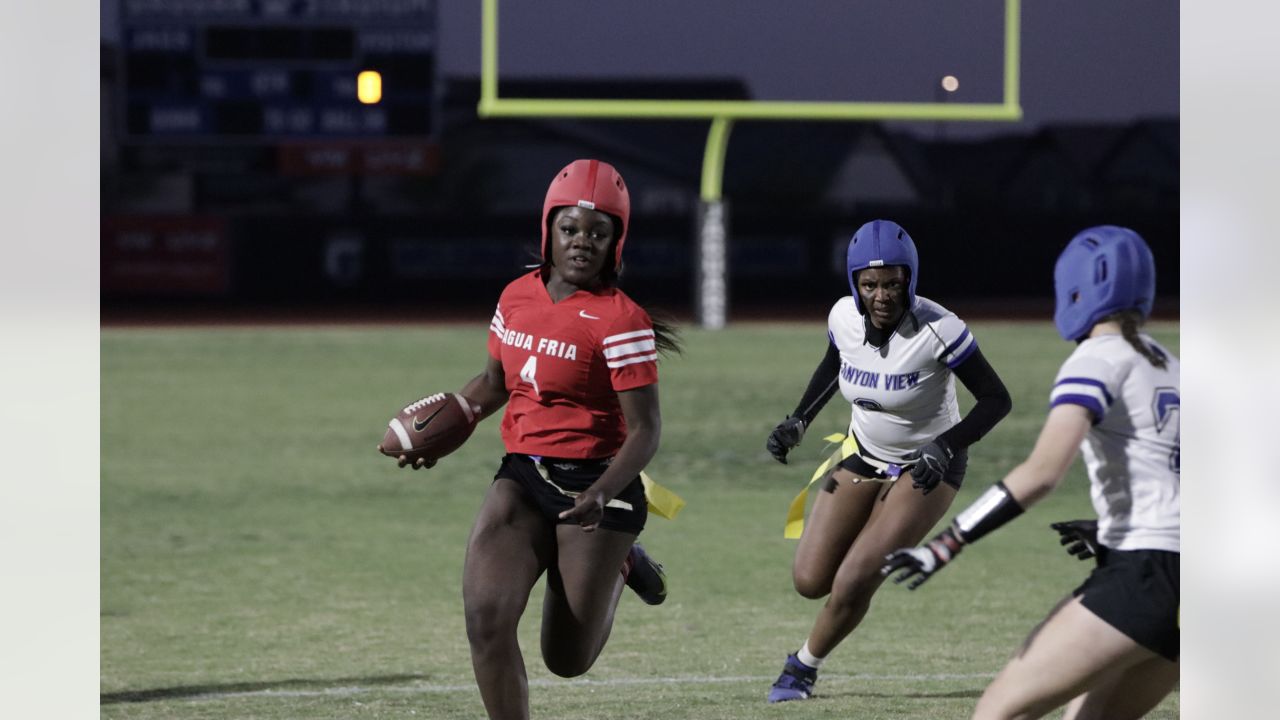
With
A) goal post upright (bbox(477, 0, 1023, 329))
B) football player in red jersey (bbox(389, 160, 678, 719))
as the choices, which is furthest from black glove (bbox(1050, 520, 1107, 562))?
goal post upright (bbox(477, 0, 1023, 329))

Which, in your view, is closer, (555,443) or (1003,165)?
(555,443)

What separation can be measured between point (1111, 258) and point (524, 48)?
13918 mm

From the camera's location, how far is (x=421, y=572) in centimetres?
926

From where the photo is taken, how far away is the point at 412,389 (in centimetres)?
1803

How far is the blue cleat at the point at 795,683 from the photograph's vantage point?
5.72m

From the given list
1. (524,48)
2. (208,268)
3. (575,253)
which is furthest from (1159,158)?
(575,253)

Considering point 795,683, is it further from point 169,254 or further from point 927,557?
point 169,254

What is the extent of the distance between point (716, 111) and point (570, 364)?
1371 cm

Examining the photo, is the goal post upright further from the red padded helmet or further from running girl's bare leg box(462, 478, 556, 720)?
running girl's bare leg box(462, 478, 556, 720)

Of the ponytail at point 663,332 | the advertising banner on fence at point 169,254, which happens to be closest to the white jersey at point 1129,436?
the ponytail at point 663,332

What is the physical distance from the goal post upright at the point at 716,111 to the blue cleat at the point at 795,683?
618 cm

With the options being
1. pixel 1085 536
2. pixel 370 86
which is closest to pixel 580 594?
pixel 1085 536

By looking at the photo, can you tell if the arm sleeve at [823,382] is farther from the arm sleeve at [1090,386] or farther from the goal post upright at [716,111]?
the goal post upright at [716,111]
